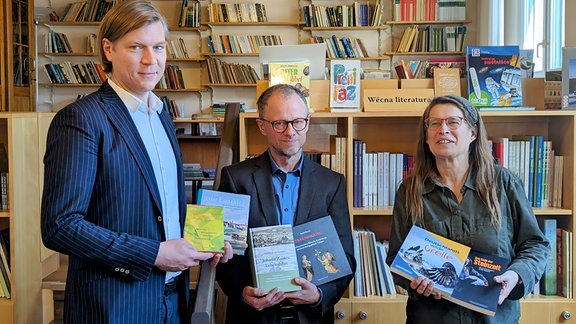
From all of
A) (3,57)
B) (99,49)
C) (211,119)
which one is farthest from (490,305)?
(3,57)

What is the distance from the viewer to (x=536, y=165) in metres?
2.63

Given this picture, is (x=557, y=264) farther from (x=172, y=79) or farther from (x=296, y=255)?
(x=172, y=79)

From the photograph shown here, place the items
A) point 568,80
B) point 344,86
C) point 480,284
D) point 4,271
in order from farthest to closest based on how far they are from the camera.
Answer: point 4,271 → point 344,86 → point 568,80 → point 480,284

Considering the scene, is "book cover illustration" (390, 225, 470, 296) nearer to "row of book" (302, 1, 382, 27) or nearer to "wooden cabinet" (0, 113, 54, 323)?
"wooden cabinet" (0, 113, 54, 323)

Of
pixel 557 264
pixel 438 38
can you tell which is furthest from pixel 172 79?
pixel 557 264

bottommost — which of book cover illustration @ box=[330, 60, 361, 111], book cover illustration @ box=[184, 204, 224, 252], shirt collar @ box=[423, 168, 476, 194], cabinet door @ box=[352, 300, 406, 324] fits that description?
cabinet door @ box=[352, 300, 406, 324]

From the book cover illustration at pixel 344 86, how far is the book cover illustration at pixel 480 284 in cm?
98

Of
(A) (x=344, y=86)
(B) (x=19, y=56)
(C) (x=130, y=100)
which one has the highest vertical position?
(B) (x=19, y=56)

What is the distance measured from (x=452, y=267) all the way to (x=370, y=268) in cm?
81

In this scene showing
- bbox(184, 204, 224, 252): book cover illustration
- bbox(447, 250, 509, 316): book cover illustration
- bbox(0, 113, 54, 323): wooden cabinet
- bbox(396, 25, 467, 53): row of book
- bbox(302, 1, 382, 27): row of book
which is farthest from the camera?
bbox(302, 1, 382, 27): row of book

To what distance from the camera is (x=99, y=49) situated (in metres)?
1.61

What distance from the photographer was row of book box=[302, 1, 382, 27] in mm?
7828

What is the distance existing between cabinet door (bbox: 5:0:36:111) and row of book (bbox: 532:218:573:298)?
243 inches

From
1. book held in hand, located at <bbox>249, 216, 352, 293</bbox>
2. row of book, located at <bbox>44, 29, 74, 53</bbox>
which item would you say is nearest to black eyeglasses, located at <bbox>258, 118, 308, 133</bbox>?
book held in hand, located at <bbox>249, 216, 352, 293</bbox>
